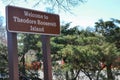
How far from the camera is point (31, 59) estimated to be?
1897 centimetres

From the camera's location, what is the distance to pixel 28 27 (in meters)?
5.85

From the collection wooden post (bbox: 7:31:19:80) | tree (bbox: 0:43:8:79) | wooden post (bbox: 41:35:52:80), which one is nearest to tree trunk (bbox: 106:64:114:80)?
tree (bbox: 0:43:8:79)

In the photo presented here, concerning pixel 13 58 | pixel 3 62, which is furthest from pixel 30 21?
pixel 3 62

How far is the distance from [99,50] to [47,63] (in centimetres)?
673

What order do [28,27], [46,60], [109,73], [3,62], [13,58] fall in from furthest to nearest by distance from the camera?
[3,62], [109,73], [46,60], [28,27], [13,58]

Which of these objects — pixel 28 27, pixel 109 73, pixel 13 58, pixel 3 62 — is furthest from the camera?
pixel 3 62

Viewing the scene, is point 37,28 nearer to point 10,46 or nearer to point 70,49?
point 10,46

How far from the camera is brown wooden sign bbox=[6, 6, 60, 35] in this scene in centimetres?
555

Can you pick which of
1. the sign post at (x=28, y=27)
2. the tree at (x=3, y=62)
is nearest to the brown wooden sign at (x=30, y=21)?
the sign post at (x=28, y=27)

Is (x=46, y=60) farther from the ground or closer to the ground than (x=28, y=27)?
closer to the ground

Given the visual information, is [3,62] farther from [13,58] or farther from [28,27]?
[13,58]

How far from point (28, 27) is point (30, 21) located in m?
0.16

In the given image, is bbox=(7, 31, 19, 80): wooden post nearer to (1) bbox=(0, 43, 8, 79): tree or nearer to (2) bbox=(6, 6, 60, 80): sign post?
(2) bbox=(6, 6, 60, 80): sign post

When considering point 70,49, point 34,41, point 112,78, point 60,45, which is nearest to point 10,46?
point 70,49
